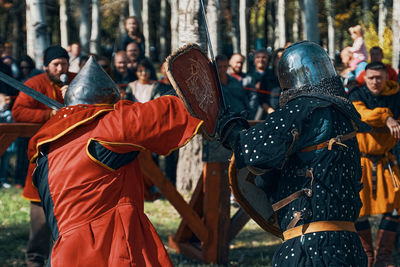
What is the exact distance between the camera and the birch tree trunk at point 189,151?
7.77 meters

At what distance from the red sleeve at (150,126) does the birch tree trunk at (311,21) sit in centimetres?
723

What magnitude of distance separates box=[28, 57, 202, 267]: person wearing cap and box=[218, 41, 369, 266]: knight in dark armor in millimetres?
350

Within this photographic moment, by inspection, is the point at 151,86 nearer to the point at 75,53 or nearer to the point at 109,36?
the point at 75,53

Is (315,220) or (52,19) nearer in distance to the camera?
(315,220)

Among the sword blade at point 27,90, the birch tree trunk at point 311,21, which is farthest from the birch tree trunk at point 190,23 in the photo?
the sword blade at point 27,90

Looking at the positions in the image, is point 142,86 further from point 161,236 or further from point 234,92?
point 161,236

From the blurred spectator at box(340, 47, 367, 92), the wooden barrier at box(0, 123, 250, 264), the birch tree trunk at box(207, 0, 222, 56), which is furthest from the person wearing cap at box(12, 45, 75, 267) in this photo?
the birch tree trunk at box(207, 0, 222, 56)

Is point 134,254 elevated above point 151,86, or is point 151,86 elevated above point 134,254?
point 151,86

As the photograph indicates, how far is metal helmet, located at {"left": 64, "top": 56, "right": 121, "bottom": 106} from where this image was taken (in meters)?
3.32

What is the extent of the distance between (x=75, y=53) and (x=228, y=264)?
4.90 m

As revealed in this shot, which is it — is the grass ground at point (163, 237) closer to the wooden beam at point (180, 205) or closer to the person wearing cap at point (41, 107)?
the wooden beam at point (180, 205)

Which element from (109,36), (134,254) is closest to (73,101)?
(134,254)

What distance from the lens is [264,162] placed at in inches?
118

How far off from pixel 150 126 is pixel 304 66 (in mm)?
824
